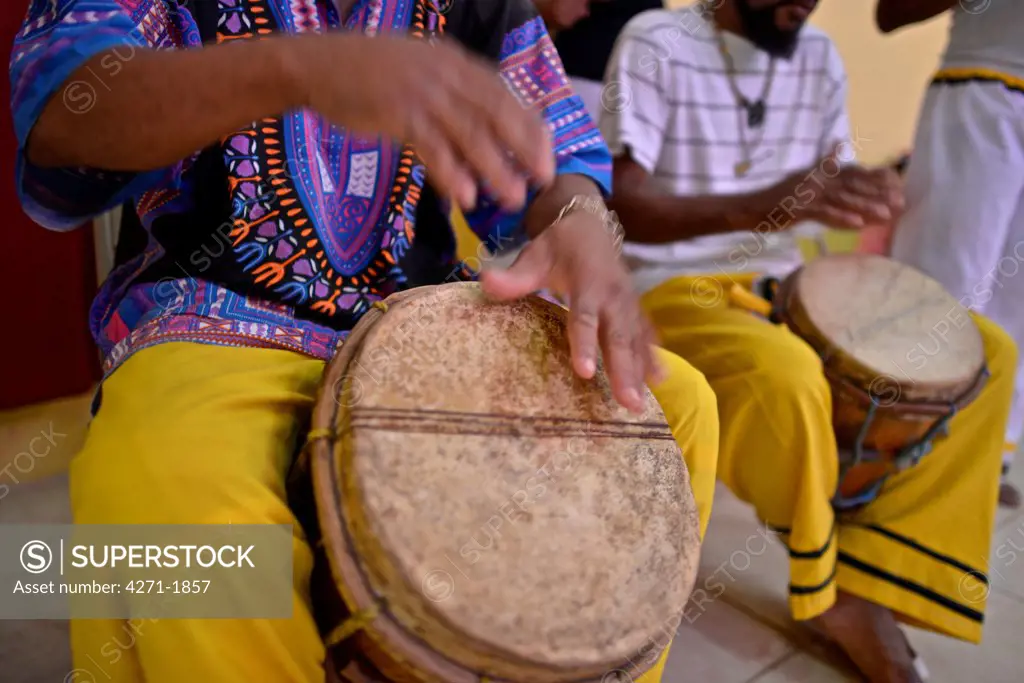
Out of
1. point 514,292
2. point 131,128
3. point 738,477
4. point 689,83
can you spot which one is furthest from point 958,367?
point 131,128

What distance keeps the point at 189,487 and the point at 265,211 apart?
336 millimetres

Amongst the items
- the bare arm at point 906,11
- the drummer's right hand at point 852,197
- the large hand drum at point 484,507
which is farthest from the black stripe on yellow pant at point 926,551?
the bare arm at point 906,11

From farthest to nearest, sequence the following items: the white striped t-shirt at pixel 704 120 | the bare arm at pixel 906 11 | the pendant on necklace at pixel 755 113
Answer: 1. the bare arm at pixel 906 11
2. the pendant on necklace at pixel 755 113
3. the white striped t-shirt at pixel 704 120

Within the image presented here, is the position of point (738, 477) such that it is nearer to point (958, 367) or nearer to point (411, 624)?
point (958, 367)

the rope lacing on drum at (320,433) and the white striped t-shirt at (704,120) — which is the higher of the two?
the rope lacing on drum at (320,433)

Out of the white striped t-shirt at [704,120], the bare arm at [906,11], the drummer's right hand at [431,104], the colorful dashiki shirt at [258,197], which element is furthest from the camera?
the bare arm at [906,11]

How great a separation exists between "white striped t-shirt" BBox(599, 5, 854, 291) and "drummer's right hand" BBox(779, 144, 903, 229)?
169mm

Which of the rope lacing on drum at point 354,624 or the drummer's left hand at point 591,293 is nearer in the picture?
the rope lacing on drum at point 354,624

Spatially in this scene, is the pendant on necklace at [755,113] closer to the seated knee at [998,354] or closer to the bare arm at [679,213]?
the bare arm at [679,213]

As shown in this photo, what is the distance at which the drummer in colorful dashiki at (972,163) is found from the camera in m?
1.75

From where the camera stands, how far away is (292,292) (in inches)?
33.5

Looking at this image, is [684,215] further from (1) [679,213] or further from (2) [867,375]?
(2) [867,375]

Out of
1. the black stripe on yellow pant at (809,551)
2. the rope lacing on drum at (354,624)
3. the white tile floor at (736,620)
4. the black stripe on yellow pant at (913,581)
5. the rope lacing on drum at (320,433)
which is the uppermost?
the rope lacing on drum at (320,433)

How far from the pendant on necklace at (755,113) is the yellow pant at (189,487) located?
1.27m
